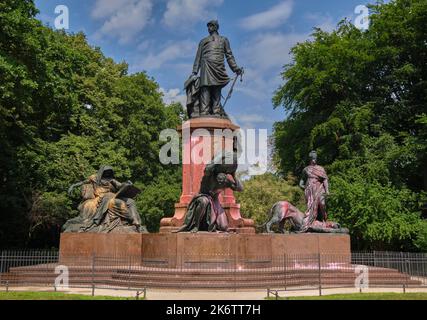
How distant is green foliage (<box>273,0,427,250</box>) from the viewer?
2933cm

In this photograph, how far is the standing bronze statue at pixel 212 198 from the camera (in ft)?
53.9

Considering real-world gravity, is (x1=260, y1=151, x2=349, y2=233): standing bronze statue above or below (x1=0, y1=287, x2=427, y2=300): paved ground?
above

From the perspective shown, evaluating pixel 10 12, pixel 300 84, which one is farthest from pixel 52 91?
pixel 300 84

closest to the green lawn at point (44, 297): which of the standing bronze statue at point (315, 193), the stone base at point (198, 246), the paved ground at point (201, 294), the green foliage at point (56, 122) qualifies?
the paved ground at point (201, 294)

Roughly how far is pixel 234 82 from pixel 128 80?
2208 centimetres

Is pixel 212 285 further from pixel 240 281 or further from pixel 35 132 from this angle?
pixel 35 132

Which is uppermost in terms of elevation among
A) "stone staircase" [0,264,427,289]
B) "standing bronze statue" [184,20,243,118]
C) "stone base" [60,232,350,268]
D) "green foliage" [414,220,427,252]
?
"standing bronze statue" [184,20,243,118]

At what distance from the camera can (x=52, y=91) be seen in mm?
25125

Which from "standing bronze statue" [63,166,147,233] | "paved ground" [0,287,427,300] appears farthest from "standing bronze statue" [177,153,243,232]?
"standing bronze statue" [63,166,147,233]

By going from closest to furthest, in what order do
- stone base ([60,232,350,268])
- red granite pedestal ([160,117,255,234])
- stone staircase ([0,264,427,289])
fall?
1. stone staircase ([0,264,427,289])
2. stone base ([60,232,350,268])
3. red granite pedestal ([160,117,255,234])

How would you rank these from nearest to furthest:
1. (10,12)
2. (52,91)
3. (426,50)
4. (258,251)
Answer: (258,251), (10,12), (52,91), (426,50)

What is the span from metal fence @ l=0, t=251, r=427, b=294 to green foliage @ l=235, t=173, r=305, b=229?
22210mm

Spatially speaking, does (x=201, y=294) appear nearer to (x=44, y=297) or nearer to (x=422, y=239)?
(x=44, y=297)

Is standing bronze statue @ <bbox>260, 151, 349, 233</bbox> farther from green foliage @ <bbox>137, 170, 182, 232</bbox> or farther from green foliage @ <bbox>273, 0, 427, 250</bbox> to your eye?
green foliage @ <bbox>137, 170, 182, 232</bbox>
